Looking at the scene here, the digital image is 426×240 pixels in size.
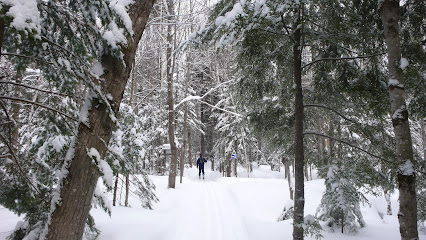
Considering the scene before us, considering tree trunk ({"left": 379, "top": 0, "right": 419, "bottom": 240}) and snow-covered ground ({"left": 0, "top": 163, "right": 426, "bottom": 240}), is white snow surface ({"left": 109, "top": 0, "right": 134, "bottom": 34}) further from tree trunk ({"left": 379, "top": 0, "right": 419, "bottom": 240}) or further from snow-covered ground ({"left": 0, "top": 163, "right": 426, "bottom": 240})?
snow-covered ground ({"left": 0, "top": 163, "right": 426, "bottom": 240})

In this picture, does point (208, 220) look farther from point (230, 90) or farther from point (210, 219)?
point (230, 90)

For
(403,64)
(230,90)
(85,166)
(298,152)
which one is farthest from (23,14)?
(230,90)

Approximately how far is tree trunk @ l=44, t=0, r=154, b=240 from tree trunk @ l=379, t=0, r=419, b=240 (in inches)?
146

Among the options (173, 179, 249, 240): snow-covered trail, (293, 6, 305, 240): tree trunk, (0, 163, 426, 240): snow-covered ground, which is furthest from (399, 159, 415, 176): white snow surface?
(173, 179, 249, 240): snow-covered trail

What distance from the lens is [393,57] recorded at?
3479 millimetres

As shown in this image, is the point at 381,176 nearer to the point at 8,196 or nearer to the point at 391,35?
the point at 391,35

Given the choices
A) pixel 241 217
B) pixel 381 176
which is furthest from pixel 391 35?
pixel 241 217

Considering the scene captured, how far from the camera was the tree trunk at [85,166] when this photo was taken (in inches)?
94.0

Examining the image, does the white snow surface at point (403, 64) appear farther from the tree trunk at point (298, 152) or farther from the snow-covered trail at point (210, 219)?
the snow-covered trail at point (210, 219)

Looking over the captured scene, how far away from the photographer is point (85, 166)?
2.51 meters

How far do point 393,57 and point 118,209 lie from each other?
7413mm

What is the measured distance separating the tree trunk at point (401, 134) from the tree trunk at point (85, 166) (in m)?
3.71

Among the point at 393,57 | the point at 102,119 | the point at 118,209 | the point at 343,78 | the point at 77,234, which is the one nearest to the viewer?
the point at 77,234

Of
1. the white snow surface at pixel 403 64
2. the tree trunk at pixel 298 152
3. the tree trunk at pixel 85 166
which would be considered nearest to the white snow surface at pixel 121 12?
the tree trunk at pixel 85 166
